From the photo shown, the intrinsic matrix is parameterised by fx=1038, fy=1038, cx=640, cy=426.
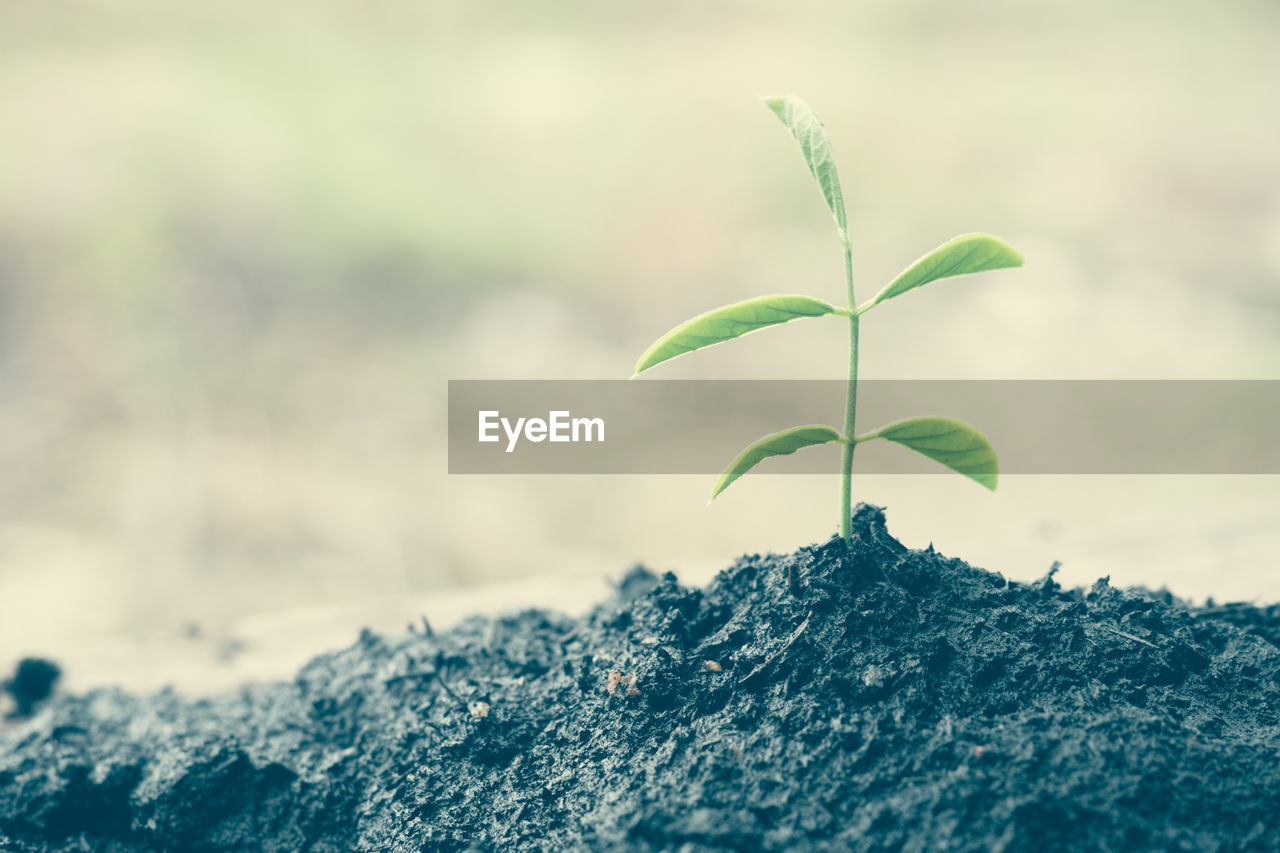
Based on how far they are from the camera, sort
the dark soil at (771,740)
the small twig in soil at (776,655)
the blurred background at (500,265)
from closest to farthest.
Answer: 1. the dark soil at (771,740)
2. the small twig in soil at (776,655)
3. the blurred background at (500,265)

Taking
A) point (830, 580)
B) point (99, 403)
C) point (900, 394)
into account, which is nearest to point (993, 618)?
point (830, 580)

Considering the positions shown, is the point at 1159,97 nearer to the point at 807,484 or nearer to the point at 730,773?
the point at 807,484

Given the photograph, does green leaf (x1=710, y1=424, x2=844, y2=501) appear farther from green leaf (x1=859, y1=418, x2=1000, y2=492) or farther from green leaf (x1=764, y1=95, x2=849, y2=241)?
green leaf (x1=764, y1=95, x2=849, y2=241)

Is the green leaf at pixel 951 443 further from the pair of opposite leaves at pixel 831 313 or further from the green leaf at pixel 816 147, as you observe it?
the green leaf at pixel 816 147

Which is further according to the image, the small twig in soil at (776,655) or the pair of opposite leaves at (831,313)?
the small twig in soil at (776,655)

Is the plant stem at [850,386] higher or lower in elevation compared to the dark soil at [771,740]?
higher

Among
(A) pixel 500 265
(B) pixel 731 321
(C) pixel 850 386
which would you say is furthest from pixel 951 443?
(A) pixel 500 265

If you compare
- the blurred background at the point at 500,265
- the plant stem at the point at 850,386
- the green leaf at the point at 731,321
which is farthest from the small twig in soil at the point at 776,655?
the blurred background at the point at 500,265
